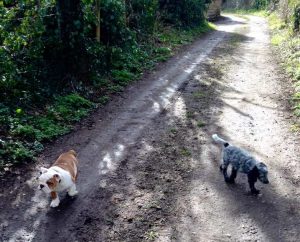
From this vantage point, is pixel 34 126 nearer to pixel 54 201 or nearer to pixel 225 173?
pixel 54 201

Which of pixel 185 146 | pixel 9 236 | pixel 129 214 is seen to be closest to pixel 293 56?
pixel 185 146

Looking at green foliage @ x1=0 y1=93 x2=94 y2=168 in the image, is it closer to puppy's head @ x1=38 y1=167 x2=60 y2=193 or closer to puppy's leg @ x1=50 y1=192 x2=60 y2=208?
puppy's leg @ x1=50 y1=192 x2=60 y2=208

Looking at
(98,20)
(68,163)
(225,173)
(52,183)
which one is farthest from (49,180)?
(98,20)

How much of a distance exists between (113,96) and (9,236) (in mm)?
6792

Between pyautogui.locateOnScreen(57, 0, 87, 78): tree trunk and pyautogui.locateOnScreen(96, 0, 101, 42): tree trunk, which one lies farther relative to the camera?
pyautogui.locateOnScreen(96, 0, 101, 42): tree trunk

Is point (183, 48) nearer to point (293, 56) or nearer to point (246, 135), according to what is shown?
point (293, 56)

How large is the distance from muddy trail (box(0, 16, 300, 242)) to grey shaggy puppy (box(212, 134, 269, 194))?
0.22 meters

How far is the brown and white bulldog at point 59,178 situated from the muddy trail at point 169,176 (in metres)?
0.23

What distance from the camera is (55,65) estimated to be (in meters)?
10.6

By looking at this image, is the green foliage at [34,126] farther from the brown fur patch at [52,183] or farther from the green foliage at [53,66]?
the brown fur patch at [52,183]

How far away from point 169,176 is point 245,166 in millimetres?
1486

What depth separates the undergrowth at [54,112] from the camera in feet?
24.3

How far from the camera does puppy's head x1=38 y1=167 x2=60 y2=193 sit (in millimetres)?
5363

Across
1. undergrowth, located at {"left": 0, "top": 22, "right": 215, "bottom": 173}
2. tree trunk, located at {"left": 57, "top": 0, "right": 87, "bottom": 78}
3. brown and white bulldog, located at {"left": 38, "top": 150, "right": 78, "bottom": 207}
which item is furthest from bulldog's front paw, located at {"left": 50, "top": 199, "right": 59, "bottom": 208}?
tree trunk, located at {"left": 57, "top": 0, "right": 87, "bottom": 78}
